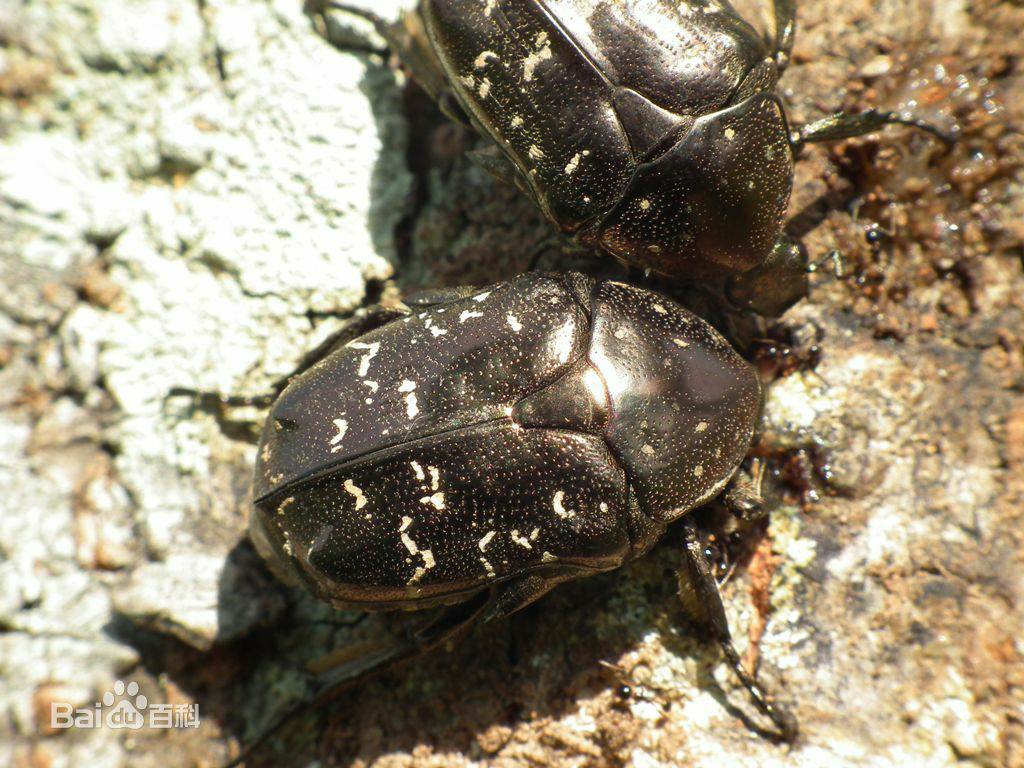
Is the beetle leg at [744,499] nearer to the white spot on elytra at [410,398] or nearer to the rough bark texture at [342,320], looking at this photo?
the rough bark texture at [342,320]

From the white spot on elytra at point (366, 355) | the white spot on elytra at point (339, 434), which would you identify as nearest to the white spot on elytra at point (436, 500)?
the white spot on elytra at point (339, 434)

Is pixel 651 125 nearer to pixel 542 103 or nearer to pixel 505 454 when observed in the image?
pixel 542 103

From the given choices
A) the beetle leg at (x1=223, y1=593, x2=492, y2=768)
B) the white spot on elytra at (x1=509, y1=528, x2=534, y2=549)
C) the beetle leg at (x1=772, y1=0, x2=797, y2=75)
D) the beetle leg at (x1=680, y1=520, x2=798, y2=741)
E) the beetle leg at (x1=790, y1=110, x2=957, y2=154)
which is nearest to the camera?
the white spot on elytra at (x1=509, y1=528, x2=534, y2=549)

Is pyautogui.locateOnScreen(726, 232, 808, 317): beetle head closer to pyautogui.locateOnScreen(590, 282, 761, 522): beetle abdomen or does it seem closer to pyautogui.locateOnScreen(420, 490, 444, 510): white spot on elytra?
pyautogui.locateOnScreen(590, 282, 761, 522): beetle abdomen

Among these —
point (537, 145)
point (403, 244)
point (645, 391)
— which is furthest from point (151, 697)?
point (537, 145)

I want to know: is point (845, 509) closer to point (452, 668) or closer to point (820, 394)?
point (820, 394)

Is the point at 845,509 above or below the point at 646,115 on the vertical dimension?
→ below

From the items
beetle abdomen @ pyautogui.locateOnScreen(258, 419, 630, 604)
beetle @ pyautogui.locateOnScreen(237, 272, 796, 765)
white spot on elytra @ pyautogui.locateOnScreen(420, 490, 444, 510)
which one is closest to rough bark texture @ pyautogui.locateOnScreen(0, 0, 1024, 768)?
beetle @ pyautogui.locateOnScreen(237, 272, 796, 765)
